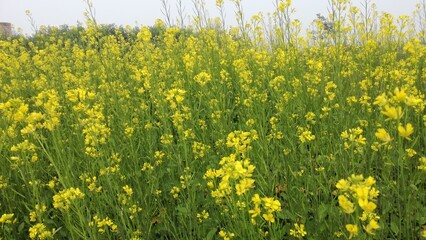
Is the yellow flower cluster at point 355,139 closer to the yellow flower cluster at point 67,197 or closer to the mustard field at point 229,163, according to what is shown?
the mustard field at point 229,163

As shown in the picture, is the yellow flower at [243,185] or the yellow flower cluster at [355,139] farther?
the yellow flower cluster at [355,139]

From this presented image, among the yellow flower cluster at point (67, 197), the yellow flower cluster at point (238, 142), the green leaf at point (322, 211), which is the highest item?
the yellow flower cluster at point (238, 142)

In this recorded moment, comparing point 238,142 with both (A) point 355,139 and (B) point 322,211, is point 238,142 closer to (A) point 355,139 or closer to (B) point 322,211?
(B) point 322,211

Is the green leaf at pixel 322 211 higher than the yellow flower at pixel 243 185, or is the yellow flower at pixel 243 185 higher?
the yellow flower at pixel 243 185

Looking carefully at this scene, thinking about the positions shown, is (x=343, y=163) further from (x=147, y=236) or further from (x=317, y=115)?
(x=147, y=236)

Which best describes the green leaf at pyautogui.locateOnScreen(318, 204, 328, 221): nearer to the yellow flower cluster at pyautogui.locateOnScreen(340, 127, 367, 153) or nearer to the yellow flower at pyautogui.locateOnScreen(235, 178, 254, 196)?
the yellow flower cluster at pyautogui.locateOnScreen(340, 127, 367, 153)

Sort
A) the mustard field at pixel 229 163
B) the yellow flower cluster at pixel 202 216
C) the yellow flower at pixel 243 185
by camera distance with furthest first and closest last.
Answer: the yellow flower cluster at pixel 202 216 → the mustard field at pixel 229 163 → the yellow flower at pixel 243 185

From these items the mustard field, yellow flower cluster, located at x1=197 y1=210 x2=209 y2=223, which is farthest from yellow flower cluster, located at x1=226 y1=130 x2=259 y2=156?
yellow flower cluster, located at x1=197 y1=210 x2=209 y2=223

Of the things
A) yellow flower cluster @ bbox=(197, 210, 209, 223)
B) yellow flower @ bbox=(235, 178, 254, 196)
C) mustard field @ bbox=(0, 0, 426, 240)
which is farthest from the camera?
yellow flower cluster @ bbox=(197, 210, 209, 223)

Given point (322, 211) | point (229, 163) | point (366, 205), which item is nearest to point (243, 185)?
point (229, 163)

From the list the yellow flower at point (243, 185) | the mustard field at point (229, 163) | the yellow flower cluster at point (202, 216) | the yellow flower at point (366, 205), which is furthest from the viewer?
the yellow flower cluster at point (202, 216)

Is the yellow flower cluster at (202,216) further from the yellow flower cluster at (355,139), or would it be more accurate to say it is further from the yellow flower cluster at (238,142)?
the yellow flower cluster at (355,139)

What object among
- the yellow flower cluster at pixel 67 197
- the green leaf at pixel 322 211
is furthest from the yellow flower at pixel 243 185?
the yellow flower cluster at pixel 67 197

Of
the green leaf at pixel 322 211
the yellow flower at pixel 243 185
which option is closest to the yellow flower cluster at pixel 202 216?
the green leaf at pixel 322 211
